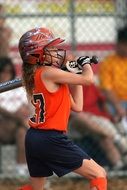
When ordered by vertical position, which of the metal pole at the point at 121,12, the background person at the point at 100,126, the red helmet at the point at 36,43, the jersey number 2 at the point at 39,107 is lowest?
the background person at the point at 100,126

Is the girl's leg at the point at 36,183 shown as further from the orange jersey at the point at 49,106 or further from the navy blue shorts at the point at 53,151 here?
the orange jersey at the point at 49,106

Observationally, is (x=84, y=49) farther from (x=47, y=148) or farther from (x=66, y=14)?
(x=47, y=148)

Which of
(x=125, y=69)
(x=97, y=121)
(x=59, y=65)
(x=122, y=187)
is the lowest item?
(x=122, y=187)

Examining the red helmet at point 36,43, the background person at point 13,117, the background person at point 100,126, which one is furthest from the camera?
the background person at point 100,126

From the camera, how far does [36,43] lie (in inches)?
212

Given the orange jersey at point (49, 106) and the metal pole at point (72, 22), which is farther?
the metal pole at point (72, 22)

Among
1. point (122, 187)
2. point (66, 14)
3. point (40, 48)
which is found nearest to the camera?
point (40, 48)

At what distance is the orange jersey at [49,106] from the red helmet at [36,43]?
11 centimetres

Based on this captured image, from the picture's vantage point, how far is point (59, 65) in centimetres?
554

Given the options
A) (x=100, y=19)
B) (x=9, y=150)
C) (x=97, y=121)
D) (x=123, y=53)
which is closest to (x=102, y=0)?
(x=100, y=19)

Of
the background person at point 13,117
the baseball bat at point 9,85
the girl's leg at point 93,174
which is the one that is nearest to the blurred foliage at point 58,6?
the background person at point 13,117

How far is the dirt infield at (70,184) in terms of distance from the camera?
25.7 feet

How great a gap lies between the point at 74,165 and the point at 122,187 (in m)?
2.41

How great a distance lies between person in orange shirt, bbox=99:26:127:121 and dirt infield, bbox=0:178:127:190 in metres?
0.71
